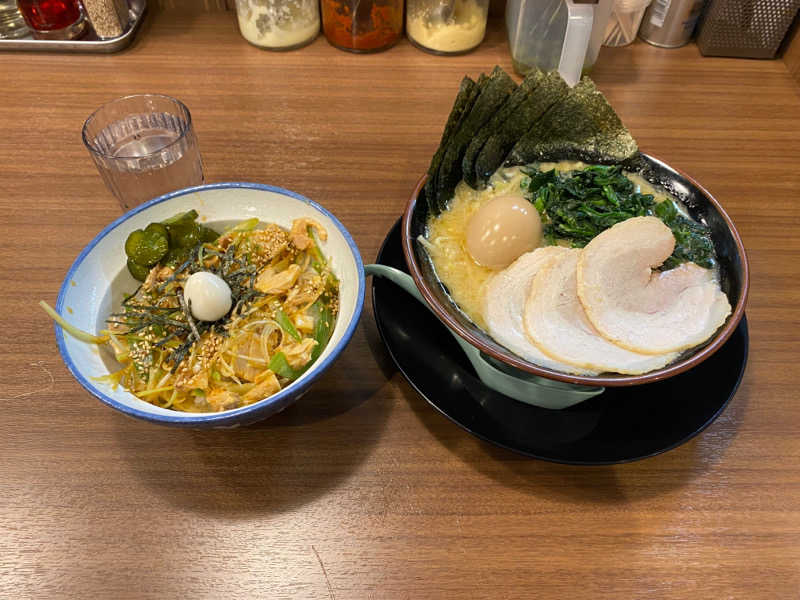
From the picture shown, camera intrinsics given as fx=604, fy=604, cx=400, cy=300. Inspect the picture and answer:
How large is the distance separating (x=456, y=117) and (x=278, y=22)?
92cm

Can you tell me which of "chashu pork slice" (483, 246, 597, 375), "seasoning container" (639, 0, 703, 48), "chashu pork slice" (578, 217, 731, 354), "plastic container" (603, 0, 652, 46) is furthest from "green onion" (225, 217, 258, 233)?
"seasoning container" (639, 0, 703, 48)

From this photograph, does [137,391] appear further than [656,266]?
No

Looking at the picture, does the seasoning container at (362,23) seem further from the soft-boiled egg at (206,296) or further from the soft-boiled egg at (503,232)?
the soft-boiled egg at (206,296)

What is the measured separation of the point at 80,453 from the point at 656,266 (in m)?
1.02

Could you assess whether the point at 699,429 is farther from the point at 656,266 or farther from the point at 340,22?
the point at 340,22

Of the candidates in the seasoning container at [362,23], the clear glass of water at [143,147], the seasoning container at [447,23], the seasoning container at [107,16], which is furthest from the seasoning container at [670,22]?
the seasoning container at [107,16]

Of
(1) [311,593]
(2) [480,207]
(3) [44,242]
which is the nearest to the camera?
(1) [311,593]

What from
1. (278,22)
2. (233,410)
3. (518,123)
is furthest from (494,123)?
(278,22)

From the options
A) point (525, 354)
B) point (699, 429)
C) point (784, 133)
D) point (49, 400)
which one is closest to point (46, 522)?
point (49, 400)

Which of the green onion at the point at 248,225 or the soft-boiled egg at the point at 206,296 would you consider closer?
the soft-boiled egg at the point at 206,296

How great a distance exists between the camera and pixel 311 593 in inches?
33.7

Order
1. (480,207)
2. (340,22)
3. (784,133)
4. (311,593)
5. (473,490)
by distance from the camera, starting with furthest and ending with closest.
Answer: (340,22) < (784,133) < (480,207) < (473,490) < (311,593)

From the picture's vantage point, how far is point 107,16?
1.76 m

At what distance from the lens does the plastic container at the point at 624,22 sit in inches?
69.7
